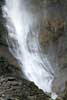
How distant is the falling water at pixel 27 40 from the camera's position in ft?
55.1

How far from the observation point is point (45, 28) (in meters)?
18.8

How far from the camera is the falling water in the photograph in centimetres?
1680

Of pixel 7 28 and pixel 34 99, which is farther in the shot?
pixel 7 28

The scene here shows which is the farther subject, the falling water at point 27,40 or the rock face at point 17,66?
the falling water at point 27,40

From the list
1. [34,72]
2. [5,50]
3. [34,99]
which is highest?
[34,99]

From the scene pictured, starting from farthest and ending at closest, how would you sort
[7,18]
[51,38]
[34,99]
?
[7,18] → [51,38] → [34,99]

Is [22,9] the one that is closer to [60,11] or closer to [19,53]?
[60,11]

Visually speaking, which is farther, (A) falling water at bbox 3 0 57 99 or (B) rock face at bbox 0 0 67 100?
(A) falling water at bbox 3 0 57 99

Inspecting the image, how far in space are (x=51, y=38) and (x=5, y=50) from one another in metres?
2.85

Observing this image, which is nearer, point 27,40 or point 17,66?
point 17,66

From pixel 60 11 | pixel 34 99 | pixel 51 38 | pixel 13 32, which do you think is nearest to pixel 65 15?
pixel 60 11

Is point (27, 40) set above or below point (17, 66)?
above

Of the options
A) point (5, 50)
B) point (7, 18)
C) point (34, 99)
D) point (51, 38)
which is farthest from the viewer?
point (7, 18)

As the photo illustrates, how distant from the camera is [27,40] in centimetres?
1894
